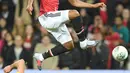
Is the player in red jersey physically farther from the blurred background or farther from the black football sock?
the blurred background

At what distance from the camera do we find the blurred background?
16.8 m

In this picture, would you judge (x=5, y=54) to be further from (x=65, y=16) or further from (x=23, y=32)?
(x=65, y=16)

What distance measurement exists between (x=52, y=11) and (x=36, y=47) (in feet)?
13.8

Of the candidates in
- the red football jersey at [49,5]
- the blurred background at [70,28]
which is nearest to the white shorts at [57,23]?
the red football jersey at [49,5]

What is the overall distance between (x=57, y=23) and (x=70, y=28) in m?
5.40

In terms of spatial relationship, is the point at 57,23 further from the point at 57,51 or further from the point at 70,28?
the point at 70,28

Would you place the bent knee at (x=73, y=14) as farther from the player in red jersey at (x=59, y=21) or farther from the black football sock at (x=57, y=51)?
the black football sock at (x=57, y=51)

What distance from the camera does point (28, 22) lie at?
18.7 metres

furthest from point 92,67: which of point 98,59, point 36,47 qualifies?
point 36,47

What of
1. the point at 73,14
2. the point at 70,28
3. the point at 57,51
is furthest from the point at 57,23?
the point at 70,28

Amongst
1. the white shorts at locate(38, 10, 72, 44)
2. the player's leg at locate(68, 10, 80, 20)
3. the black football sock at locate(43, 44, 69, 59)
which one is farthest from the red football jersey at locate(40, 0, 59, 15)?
the black football sock at locate(43, 44, 69, 59)

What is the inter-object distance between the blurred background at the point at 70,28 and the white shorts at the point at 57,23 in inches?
105

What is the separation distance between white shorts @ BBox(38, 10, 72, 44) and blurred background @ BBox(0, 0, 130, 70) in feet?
8.77

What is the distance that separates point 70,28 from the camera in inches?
709
